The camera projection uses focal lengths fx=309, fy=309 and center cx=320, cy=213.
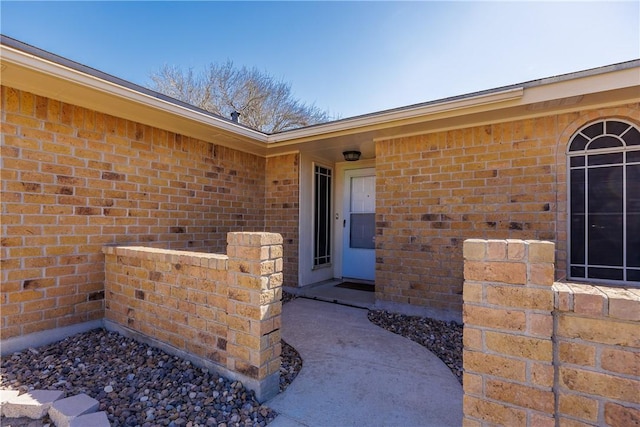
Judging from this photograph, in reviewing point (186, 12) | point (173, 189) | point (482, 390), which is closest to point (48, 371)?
point (173, 189)

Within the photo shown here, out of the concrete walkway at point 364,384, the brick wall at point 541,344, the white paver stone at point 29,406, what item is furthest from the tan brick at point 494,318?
the white paver stone at point 29,406

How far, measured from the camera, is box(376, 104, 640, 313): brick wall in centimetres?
356

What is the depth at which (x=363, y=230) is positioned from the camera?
20.6 ft

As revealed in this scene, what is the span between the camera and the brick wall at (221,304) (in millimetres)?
2271

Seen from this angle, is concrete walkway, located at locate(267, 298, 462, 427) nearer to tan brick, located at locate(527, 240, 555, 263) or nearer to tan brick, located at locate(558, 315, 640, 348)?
tan brick, located at locate(558, 315, 640, 348)

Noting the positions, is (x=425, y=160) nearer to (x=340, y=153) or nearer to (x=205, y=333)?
(x=340, y=153)

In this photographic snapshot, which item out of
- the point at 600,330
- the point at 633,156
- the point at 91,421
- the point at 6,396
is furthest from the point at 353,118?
the point at 6,396

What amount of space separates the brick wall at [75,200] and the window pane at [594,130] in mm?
5020

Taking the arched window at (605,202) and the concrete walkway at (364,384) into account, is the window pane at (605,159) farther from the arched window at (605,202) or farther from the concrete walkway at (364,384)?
the concrete walkway at (364,384)

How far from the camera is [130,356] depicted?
2.92 metres

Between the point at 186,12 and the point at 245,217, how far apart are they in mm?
4638

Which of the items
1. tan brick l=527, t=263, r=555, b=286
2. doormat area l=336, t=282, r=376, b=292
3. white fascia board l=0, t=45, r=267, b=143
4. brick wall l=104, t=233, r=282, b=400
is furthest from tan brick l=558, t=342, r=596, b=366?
doormat area l=336, t=282, r=376, b=292

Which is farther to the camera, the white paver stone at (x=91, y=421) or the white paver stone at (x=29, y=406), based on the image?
the white paver stone at (x=29, y=406)

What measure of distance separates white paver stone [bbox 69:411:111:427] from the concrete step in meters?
0.03
